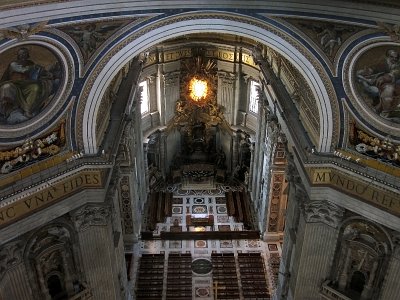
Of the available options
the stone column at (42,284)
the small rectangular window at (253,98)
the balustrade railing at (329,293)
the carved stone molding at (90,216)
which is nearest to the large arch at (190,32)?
the carved stone molding at (90,216)

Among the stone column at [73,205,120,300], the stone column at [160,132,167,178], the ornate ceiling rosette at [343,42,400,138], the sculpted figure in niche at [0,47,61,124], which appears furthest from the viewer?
the stone column at [160,132,167,178]

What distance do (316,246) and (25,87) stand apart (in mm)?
8703

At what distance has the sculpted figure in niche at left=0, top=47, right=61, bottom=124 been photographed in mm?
9533

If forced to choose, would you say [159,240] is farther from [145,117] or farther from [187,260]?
[145,117]

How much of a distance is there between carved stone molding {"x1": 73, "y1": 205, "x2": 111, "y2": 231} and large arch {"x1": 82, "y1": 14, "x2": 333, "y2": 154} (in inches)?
66.1

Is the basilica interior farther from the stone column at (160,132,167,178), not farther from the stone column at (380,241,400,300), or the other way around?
A: the stone column at (160,132,167,178)

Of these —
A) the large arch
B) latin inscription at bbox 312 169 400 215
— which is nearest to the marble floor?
latin inscription at bbox 312 169 400 215

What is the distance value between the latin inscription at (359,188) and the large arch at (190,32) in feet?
4.53

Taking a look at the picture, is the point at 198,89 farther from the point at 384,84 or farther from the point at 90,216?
the point at 384,84

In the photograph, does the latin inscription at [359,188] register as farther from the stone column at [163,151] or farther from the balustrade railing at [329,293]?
the stone column at [163,151]

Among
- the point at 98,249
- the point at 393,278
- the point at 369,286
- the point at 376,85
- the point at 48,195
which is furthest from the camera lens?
the point at 98,249

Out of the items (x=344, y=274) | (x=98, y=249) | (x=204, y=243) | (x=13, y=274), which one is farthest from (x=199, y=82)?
(x=13, y=274)

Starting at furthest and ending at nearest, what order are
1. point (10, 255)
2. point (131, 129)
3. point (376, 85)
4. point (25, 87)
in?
point (131, 129) → point (10, 255) → point (376, 85) → point (25, 87)

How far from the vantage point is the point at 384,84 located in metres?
10.3
